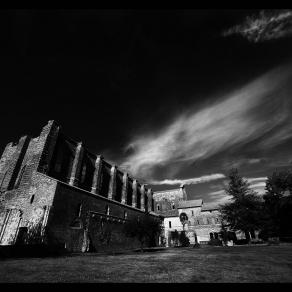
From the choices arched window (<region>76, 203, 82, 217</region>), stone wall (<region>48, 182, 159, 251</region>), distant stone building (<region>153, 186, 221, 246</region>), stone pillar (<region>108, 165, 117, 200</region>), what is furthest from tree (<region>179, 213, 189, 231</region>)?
arched window (<region>76, 203, 82, 217</region>)

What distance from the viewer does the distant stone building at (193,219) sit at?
39537 mm

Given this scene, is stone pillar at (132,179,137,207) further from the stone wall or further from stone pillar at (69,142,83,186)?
stone pillar at (69,142,83,186)

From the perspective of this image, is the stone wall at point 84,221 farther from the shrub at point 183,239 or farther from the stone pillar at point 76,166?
the shrub at point 183,239

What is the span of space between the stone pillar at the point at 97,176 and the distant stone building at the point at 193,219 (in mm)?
21355

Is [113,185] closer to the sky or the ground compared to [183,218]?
closer to the sky

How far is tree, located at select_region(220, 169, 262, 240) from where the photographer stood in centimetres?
2838

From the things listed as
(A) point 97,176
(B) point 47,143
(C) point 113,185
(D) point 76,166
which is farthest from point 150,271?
(C) point 113,185

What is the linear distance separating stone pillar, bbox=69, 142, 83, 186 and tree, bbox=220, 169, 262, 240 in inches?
971

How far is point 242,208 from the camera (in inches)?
1156

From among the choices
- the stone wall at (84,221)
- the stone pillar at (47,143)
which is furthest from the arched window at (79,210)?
the stone pillar at (47,143)

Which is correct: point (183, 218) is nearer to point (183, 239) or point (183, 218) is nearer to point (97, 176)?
point (183, 239)

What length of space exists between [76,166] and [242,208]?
85.4 feet

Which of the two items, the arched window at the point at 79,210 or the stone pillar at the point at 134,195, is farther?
the stone pillar at the point at 134,195
